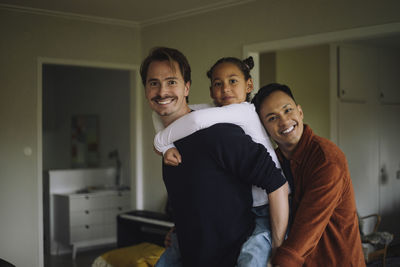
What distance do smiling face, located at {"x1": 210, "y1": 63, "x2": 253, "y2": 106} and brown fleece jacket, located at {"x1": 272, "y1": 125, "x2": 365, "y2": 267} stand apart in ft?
1.68

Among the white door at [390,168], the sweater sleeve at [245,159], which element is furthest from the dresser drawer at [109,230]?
the sweater sleeve at [245,159]

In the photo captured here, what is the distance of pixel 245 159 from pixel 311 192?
256 millimetres

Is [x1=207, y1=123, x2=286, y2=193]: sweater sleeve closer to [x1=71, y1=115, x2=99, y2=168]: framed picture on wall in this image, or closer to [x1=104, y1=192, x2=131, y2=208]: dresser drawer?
[x1=104, y1=192, x2=131, y2=208]: dresser drawer

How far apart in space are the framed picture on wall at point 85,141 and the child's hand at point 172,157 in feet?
22.3

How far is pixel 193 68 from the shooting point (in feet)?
16.9

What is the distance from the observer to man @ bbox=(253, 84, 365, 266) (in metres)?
1.50

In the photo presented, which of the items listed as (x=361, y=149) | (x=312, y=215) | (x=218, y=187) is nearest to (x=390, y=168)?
(x=361, y=149)

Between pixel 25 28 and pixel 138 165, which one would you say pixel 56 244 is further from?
pixel 25 28

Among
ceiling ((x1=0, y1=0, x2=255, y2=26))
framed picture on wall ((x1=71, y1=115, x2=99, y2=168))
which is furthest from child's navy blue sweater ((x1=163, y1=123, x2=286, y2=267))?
framed picture on wall ((x1=71, y1=115, x2=99, y2=168))

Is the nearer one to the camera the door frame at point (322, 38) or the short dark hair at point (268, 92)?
the short dark hair at point (268, 92)

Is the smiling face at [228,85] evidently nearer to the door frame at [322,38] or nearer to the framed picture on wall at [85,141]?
the door frame at [322,38]

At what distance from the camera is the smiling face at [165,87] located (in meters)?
1.60

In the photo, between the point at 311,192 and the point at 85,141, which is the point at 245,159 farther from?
the point at 85,141

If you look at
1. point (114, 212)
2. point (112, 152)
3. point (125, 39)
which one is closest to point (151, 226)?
point (114, 212)
